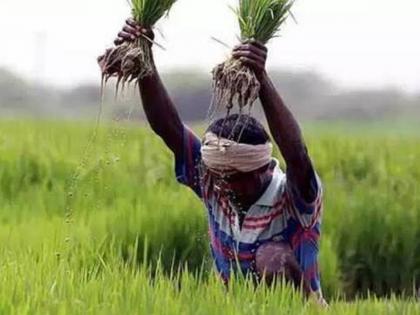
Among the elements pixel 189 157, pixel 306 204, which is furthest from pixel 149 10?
pixel 306 204

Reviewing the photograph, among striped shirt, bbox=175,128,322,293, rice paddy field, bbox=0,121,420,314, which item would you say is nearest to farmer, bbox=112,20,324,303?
striped shirt, bbox=175,128,322,293

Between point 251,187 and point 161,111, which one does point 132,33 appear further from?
point 251,187

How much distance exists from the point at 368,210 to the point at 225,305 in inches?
136

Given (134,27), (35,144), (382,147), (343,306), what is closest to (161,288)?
(343,306)

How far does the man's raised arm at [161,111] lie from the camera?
4.10 m

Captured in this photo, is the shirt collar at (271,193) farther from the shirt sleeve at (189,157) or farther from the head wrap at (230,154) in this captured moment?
the shirt sleeve at (189,157)

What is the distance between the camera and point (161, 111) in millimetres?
4180

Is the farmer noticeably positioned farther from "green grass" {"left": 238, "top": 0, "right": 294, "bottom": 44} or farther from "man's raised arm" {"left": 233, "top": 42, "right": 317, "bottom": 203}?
"green grass" {"left": 238, "top": 0, "right": 294, "bottom": 44}

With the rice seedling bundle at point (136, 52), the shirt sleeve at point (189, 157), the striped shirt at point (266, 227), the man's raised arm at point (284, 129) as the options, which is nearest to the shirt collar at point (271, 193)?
the striped shirt at point (266, 227)

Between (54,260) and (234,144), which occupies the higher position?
(234,144)

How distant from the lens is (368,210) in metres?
6.86

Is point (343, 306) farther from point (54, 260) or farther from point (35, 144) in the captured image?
point (35, 144)

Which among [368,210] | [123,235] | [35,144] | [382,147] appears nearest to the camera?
[123,235]

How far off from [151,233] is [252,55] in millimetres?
2424
